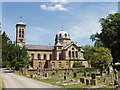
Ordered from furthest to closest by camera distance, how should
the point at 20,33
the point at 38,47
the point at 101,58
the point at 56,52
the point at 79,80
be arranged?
the point at 20,33 < the point at 38,47 < the point at 56,52 < the point at 101,58 < the point at 79,80

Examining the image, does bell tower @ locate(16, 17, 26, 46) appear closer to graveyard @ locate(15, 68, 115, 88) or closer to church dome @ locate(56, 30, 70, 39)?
church dome @ locate(56, 30, 70, 39)

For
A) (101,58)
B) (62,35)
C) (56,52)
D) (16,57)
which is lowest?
(101,58)

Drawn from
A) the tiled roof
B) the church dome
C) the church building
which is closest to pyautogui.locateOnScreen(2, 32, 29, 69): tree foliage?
the church building

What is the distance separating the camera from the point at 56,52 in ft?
190

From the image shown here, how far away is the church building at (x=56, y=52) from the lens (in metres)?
52.7

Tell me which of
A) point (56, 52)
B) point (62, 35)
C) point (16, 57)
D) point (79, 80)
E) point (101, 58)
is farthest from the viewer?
point (62, 35)

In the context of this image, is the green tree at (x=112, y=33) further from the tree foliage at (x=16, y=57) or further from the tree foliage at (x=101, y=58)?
the tree foliage at (x=16, y=57)

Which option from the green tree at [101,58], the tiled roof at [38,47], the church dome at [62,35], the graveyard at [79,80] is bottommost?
the graveyard at [79,80]

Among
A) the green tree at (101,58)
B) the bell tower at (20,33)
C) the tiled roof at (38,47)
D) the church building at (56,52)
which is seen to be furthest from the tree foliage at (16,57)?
the green tree at (101,58)

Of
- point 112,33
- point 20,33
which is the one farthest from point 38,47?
point 112,33

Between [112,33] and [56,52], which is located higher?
[112,33]

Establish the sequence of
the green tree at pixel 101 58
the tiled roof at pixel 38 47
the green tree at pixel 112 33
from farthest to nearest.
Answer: the tiled roof at pixel 38 47
the green tree at pixel 112 33
the green tree at pixel 101 58

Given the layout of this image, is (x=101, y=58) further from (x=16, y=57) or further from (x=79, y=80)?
(x=16, y=57)

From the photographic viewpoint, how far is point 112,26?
116 feet
